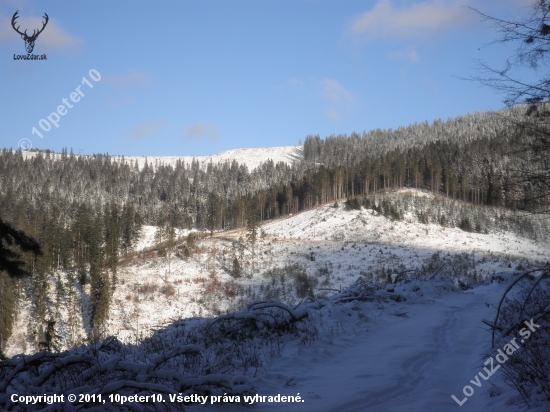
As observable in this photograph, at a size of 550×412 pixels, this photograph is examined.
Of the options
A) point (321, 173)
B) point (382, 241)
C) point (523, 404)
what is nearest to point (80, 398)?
point (523, 404)

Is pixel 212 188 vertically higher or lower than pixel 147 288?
higher

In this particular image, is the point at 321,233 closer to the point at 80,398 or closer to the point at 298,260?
the point at 298,260

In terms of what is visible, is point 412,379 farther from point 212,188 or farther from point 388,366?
point 212,188

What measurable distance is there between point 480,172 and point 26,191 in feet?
430

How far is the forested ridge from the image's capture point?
38.9 meters

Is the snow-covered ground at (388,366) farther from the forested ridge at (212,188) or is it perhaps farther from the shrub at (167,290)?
the shrub at (167,290)

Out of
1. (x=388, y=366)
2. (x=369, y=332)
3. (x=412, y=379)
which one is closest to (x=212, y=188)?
(x=369, y=332)

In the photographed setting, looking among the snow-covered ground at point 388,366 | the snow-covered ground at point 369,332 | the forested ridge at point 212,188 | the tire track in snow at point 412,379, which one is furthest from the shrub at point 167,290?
the tire track in snow at point 412,379

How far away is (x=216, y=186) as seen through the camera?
5531 inches

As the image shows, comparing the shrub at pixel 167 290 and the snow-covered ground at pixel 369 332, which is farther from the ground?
the snow-covered ground at pixel 369 332

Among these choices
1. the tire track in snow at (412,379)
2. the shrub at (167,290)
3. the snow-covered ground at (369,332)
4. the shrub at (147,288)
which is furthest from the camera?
the shrub at (147,288)

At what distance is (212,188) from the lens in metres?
137

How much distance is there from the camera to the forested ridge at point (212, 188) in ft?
128

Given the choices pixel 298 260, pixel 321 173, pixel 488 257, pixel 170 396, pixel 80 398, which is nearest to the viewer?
pixel 80 398
